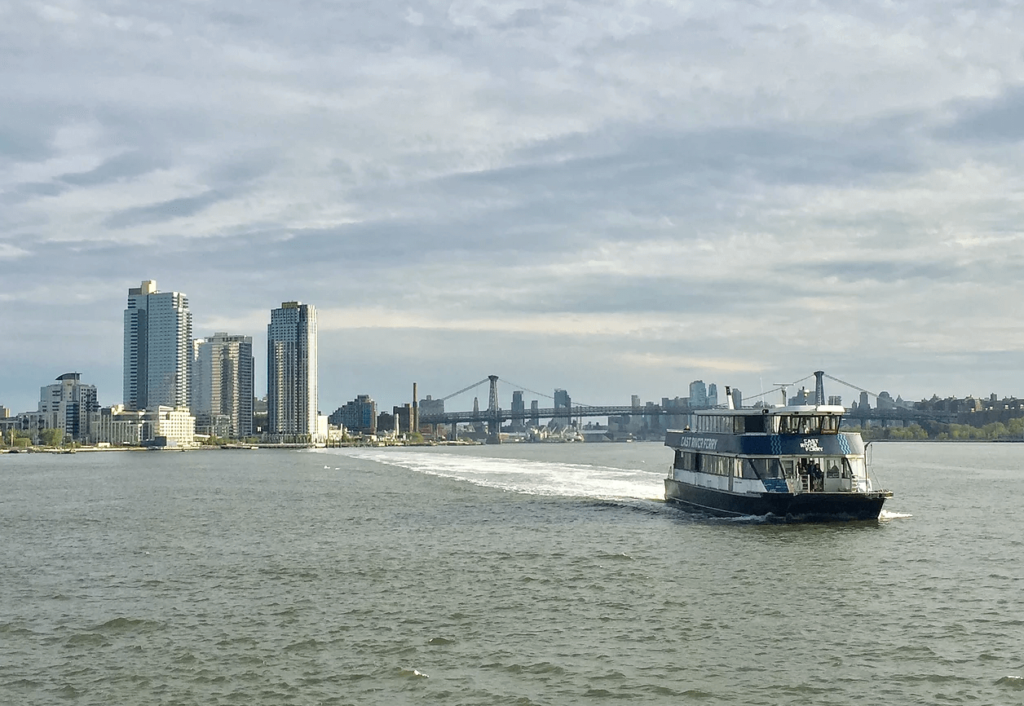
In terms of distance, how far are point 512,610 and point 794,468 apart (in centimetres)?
2767

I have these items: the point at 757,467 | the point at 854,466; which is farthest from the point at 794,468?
the point at 854,466

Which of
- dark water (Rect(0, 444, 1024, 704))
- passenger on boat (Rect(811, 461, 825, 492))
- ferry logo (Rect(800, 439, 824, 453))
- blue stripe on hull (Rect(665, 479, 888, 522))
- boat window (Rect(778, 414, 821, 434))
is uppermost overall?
boat window (Rect(778, 414, 821, 434))

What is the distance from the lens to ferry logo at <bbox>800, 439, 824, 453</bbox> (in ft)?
177

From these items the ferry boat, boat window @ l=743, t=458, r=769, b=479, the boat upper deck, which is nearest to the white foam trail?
the ferry boat

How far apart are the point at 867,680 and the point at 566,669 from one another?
690 cm

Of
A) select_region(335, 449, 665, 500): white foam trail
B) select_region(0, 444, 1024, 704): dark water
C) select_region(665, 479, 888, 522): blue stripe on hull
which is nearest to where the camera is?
select_region(0, 444, 1024, 704): dark water

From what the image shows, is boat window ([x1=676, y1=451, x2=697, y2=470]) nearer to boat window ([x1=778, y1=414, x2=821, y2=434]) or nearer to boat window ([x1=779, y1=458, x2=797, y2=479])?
boat window ([x1=778, y1=414, x2=821, y2=434])

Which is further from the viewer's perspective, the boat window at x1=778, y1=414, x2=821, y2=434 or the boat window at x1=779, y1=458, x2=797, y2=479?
the boat window at x1=778, y1=414, x2=821, y2=434

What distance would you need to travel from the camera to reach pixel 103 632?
93.8 feet

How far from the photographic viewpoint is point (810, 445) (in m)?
54.0

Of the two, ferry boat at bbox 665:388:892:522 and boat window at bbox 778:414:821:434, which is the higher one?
boat window at bbox 778:414:821:434

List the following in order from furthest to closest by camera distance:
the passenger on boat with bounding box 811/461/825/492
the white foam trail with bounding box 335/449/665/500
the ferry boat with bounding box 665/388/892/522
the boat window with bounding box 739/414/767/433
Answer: the white foam trail with bounding box 335/449/665/500, the boat window with bounding box 739/414/767/433, the passenger on boat with bounding box 811/461/825/492, the ferry boat with bounding box 665/388/892/522

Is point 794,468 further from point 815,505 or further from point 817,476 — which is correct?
point 815,505

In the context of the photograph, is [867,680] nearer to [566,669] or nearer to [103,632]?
[566,669]
